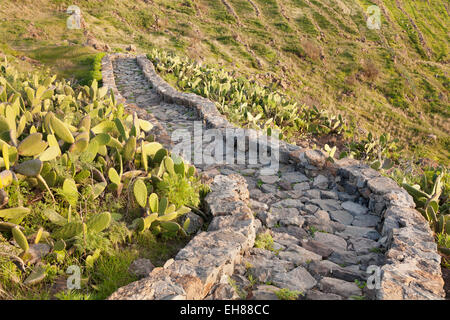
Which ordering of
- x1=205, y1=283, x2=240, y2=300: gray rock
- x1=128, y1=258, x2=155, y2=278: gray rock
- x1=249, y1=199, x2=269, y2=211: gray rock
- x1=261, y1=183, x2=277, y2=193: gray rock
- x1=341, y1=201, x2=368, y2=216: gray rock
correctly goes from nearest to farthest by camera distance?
x1=205, y1=283, x2=240, y2=300: gray rock, x1=128, y1=258, x2=155, y2=278: gray rock, x1=249, y1=199, x2=269, y2=211: gray rock, x1=341, y1=201, x2=368, y2=216: gray rock, x1=261, y1=183, x2=277, y2=193: gray rock

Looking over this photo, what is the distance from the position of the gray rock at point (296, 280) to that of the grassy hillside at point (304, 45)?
1012 centimetres

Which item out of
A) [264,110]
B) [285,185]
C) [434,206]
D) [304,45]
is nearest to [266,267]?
[285,185]

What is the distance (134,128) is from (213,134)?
104 inches

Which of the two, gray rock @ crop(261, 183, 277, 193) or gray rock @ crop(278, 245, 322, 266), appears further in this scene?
gray rock @ crop(261, 183, 277, 193)

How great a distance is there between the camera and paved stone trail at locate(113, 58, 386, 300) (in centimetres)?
318

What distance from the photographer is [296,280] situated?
3264mm

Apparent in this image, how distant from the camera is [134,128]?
4797mm

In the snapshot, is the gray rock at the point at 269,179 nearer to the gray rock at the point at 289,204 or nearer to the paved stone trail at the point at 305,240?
the paved stone trail at the point at 305,240

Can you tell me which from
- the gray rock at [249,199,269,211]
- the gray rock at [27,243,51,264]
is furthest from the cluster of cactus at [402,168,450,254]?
the gray rock at [27,243,51,264]

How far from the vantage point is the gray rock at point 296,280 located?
10.4ft

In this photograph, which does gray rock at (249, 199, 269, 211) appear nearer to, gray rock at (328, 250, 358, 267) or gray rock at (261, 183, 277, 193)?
gray rock at (261, 183, 277, 193)

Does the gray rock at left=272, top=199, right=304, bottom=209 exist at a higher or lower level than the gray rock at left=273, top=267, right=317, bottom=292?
lower

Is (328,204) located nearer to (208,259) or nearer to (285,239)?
(285,239)
